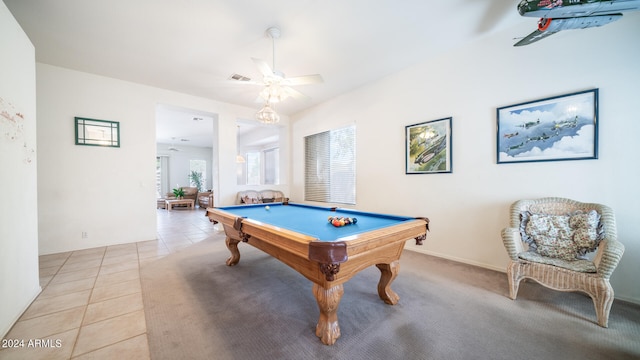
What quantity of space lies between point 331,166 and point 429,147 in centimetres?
218

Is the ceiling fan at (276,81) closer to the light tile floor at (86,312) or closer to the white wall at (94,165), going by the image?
the light tile floor at (86,312)

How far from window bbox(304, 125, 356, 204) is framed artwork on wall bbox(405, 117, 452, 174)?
120 cm

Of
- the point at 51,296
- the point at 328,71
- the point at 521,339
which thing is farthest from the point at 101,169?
the point at 521,339

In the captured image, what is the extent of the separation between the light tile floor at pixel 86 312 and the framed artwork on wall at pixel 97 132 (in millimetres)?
1839

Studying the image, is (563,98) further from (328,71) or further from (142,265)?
(142,265)

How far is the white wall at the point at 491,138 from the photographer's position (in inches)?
80.3

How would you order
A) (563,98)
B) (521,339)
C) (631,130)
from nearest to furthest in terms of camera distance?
(521,339) < (631,130) < (563,98)

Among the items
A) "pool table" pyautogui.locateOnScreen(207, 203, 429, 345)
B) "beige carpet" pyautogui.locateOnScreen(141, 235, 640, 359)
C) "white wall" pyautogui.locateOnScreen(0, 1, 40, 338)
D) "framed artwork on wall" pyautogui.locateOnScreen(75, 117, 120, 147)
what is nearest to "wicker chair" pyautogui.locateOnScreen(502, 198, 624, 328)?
"beige carpet" pyautogui.locateOnScreen(141, 235, 640, 359)

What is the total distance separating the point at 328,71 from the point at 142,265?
12.9 feet

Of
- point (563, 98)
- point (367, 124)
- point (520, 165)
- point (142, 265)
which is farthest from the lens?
point (367, 124)

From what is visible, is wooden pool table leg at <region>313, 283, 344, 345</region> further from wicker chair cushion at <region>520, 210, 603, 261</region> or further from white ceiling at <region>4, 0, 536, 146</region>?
Answer: white ceiling at <region>4, 0, 536, 146</region>

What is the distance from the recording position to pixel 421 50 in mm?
3064

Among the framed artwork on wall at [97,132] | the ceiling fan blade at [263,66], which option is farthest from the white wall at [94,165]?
the ceiling fan blade at [263,66]

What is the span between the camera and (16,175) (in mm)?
1816
